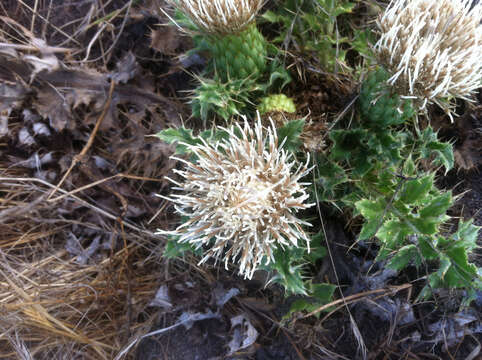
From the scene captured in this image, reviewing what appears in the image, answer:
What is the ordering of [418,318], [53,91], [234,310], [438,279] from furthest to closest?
[53,91] < [234,310] < [418,318] < [438,279]

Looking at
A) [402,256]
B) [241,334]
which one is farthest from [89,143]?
[402,256]

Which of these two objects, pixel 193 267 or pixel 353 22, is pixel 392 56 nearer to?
pixel 353 22

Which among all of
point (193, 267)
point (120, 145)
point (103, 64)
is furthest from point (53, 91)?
point (193, 267)

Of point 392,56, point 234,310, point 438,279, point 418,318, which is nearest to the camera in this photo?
point 392,56

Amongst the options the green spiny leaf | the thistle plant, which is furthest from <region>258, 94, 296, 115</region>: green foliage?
the green spiny leaf

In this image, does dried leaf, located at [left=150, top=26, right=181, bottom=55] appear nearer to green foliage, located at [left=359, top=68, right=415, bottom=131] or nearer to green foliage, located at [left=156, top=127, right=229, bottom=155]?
green foliage, located at [left=156, top=127, right=229, bottom=155]

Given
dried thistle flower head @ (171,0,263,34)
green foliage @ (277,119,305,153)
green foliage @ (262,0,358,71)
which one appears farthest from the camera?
green foliage @ (262,0,358,71)

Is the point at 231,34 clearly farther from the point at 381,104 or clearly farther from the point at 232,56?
the point at 381,104
